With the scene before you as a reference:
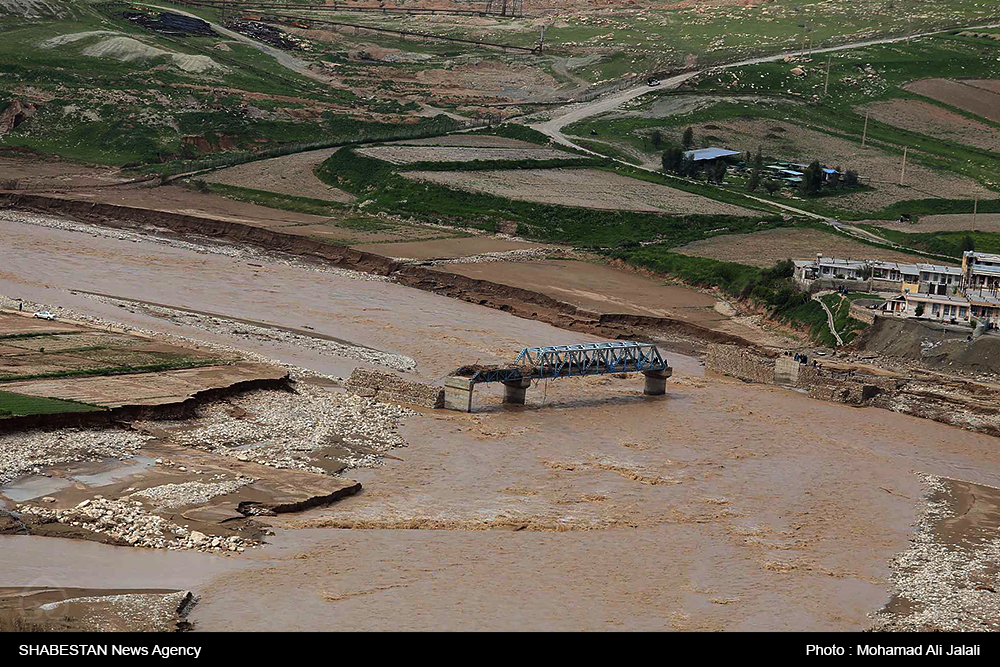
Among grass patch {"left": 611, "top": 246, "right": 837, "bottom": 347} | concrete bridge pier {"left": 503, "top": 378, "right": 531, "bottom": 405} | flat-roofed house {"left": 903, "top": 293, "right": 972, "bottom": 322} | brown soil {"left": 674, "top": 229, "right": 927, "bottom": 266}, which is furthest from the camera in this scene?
brown soil {"left": 674, "top": 229, "right": 927, "bottom": 266}

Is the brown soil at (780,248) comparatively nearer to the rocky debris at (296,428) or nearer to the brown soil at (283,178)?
the brown soil at (283,178)

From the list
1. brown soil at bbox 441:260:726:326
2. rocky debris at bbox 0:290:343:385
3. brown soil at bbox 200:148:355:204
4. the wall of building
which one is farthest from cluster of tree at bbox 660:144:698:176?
rocky debris at bbox 0:290:343:385

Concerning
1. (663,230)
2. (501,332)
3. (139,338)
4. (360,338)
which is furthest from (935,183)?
(139,338)

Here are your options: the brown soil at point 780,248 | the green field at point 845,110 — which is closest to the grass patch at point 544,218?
the brown soil at point 780,248

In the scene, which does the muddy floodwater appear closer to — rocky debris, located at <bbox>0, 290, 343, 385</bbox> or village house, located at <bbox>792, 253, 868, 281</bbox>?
rocky debris, located at <bbox>0, 290, 343, 385</bbox>

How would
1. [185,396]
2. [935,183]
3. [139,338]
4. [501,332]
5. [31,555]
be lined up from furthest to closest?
1. [935,183]
2. [501,332]
3. [139,338]
4. [185,396]
5. [31,555]

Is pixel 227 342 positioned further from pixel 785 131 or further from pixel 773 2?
pixel 773 2
